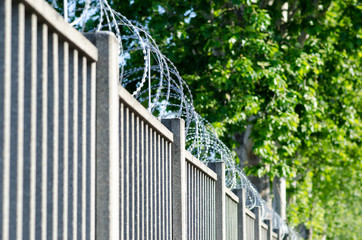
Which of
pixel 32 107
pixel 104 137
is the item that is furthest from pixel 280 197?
pixel 32 107

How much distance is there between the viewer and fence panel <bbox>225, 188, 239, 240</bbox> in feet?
24.2

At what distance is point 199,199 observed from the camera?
5719mm

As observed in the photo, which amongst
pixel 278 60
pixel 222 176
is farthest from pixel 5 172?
pixel 278 60

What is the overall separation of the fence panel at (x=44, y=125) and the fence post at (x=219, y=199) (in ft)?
12.9

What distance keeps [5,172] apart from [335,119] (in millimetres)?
14941

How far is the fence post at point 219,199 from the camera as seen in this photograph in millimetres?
6645

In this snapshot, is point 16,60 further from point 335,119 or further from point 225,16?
point 335,119

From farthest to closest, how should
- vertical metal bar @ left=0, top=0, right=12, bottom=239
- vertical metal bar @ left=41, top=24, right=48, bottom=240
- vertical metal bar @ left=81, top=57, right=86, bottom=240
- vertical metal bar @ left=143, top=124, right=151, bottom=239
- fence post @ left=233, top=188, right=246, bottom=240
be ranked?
fence post @ left=233, top=188, right=246, bottom=240, vertical metal bar @ left=143, top=124, right=151, bottom=239, vertical metal bar @ left=81, top=57, right=86, bottom=240, vertical metal bar @ left=41, top=24, right=48, bottom=240, vertical metal bar @ left=0, top=0, right=12, bottom=239

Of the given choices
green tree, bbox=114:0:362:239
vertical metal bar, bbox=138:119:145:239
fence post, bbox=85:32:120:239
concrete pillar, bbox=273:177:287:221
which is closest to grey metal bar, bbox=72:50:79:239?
fence post, bbox=85:32:120:239

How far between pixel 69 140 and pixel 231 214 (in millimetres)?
5437

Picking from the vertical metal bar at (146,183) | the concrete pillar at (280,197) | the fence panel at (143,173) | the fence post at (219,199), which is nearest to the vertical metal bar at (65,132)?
the fence panel at (143,173)

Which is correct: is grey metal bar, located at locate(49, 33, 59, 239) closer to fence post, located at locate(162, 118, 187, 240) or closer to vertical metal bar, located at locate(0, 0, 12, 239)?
vertical metal bar, located at locate(0, 0, 12, 239)

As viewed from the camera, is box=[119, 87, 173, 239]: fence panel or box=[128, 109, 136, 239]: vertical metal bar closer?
box=[119, 87, 173, 239]: fence panel

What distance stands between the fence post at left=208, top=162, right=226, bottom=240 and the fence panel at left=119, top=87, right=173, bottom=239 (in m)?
2.15
